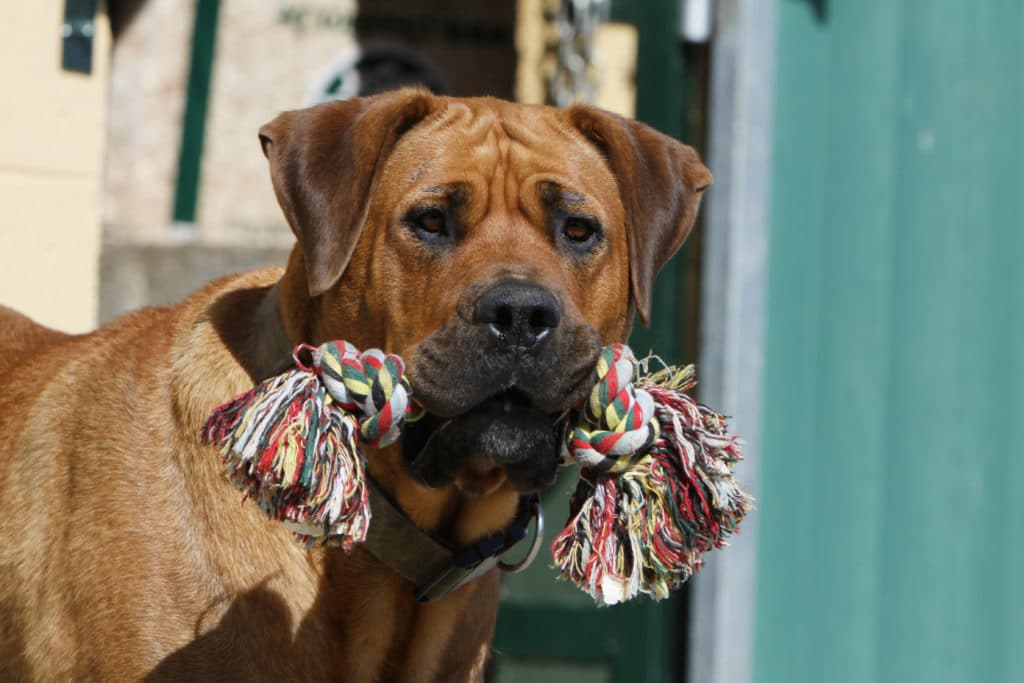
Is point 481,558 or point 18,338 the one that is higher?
point 18,338

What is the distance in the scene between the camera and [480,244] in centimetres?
315

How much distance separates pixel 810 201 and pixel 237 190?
282cm

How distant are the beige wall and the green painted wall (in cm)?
264

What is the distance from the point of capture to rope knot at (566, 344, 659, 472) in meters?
2.97

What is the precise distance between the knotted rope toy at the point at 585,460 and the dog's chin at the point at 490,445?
0.20 ft

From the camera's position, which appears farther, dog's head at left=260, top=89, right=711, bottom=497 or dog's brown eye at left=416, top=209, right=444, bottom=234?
dog's brown eye at left=416, top=209, right=444, bottom=234

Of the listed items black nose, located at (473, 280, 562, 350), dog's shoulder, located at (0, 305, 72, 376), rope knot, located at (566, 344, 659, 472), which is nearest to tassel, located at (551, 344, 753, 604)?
rope knot, located at (566, 344, 659, 472)

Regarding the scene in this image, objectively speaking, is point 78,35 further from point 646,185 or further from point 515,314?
point 515,314

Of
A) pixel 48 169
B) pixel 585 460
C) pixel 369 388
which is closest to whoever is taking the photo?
pixel 369 388

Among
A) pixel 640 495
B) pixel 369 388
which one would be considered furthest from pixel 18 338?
pixel 640 495

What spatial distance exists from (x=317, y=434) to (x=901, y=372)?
343cm

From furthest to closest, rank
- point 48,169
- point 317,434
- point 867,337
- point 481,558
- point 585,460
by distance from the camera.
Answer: point 867,337 < point 48,169 < point 481,558 < point 585,460 < point 317,434

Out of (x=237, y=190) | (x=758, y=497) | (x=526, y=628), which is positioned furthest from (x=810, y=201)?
(x=237, y=190)

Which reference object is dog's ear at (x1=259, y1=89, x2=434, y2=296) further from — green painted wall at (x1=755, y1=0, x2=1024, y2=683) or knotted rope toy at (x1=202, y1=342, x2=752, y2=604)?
green painted wall at (x1=755, y1=0, x2=1024, y2=683)
